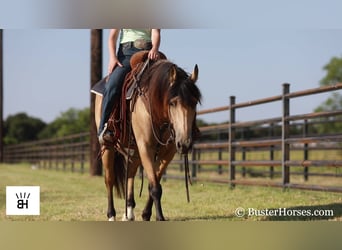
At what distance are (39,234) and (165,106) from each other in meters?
1.01

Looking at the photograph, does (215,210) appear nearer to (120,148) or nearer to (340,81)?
(120,148)

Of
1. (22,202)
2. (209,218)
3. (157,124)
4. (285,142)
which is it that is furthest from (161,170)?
(285,142)

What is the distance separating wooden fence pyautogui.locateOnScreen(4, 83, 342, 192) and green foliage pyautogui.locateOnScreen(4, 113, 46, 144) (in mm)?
295

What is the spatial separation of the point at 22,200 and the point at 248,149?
3836mm

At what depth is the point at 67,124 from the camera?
5.64 meters

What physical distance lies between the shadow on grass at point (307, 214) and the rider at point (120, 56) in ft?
4.03

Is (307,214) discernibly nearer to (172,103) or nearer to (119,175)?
(172,103)

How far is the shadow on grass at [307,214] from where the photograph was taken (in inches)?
134

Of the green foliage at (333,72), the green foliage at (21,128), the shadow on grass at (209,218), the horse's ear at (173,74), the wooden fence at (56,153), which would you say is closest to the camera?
the horse's ear at (173,74)

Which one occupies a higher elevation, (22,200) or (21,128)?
(21,128)

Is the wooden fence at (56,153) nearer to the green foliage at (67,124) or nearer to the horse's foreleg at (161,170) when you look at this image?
the green foliage at (67,124)

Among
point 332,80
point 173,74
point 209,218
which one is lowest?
point 209,218

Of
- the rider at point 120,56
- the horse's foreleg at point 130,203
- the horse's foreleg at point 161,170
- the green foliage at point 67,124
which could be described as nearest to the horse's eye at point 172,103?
the horse's foreleg at point 161,170

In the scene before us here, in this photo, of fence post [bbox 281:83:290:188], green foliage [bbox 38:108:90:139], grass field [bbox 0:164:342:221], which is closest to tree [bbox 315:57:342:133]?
fence post [bbox 281:83:290:188]
